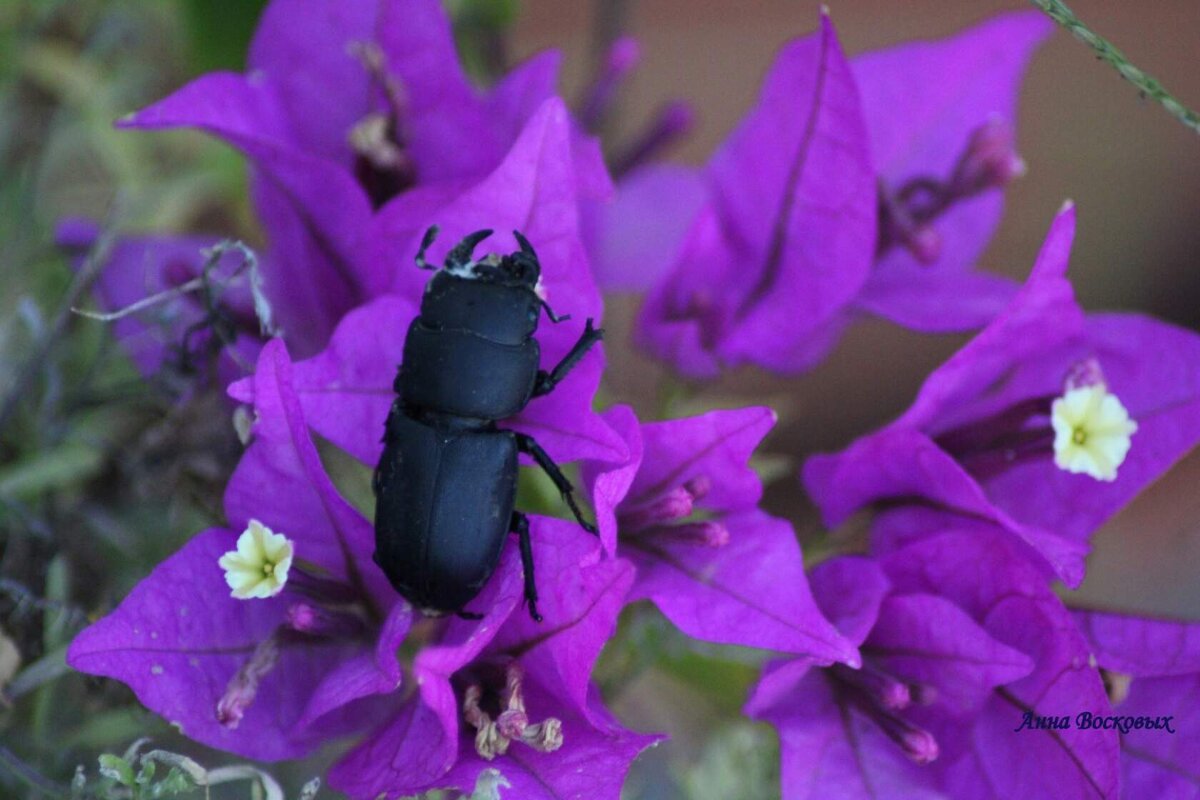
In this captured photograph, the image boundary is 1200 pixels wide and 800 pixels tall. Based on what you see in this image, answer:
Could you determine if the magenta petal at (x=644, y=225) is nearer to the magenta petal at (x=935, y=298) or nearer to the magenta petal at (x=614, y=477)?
the magenta petal at (x=935, y=298)

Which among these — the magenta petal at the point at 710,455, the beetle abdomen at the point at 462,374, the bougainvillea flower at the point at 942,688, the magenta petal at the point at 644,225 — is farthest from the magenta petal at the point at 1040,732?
the magenta petal at the point at 644,225

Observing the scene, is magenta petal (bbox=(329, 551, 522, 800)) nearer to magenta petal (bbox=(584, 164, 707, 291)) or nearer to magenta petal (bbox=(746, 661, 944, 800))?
magenta petal (bbox=(746, 661, 944, 800))

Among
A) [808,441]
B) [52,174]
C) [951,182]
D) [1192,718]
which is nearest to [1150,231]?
[808,441]

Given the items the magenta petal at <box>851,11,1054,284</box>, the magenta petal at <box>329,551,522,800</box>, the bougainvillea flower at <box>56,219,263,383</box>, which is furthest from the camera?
the magenta petal at <box>851,11,1054,284</box>

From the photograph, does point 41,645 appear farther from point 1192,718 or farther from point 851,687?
point 1192,718

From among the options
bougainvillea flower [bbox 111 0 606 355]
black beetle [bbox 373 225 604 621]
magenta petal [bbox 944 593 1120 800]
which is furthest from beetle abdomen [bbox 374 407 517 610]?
magenta petal [bbox 944 593 1120 800]

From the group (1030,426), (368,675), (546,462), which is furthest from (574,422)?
(1030,426)
